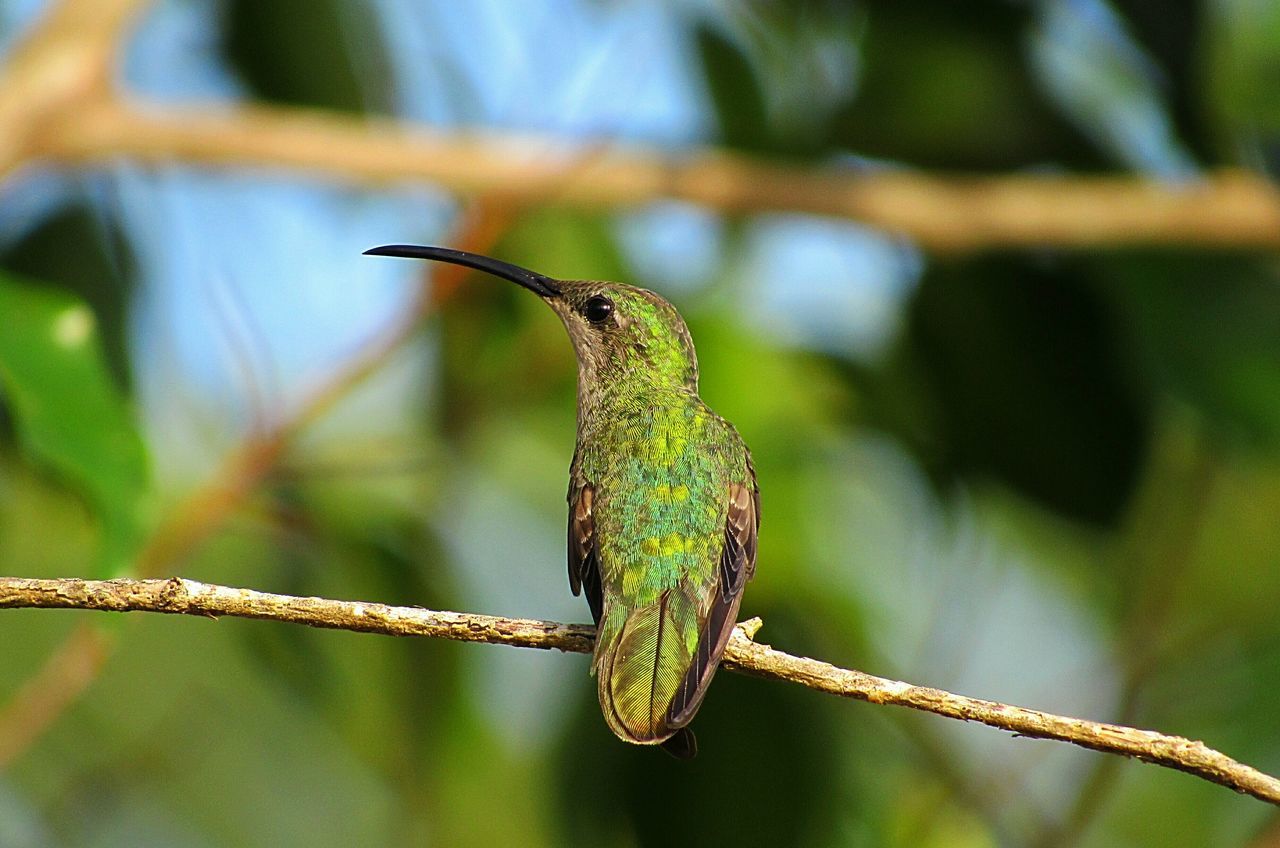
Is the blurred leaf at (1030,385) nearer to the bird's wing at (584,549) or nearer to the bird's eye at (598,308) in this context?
the bird's eye at (598,308)

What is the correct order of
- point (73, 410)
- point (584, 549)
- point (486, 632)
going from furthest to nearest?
point (584, 549), point (73, 410), point (486, 632)

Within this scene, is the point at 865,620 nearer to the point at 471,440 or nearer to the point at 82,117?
the point at 471,440

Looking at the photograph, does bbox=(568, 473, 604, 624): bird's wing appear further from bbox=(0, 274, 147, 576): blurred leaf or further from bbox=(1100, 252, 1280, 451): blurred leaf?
bbox=(1100, 252, 1280, 451): blurred leaf

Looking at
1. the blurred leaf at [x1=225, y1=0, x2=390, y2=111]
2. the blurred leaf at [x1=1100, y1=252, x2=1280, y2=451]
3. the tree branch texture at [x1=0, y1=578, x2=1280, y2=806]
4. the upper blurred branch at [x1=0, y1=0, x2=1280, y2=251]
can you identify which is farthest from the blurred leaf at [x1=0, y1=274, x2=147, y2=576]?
the blurred leaf at [x1=1100, y1=252, x2=1280, y2=451]

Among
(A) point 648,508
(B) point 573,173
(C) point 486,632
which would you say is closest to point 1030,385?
(B) point 573,173

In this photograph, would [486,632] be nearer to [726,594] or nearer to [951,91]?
[726,594]

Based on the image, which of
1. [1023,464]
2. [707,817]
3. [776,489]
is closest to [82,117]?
[776,489]

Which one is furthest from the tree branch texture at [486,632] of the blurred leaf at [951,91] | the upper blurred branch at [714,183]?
the blurred leaf at [951,91]
